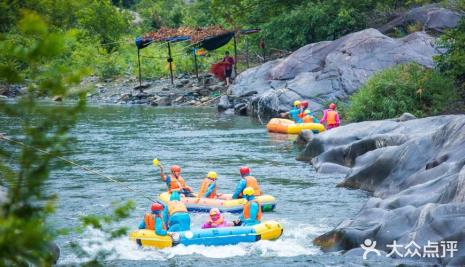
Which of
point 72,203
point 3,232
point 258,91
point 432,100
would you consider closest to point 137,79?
point 258,91

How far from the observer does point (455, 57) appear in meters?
20.8

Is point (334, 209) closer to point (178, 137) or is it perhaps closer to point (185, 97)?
point (178, 137)

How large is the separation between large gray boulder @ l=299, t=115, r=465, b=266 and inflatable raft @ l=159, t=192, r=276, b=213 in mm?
2000

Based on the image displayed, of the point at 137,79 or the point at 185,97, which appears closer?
the point at 185,97

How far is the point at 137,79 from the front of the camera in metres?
39.2

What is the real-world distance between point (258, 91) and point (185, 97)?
502 cm

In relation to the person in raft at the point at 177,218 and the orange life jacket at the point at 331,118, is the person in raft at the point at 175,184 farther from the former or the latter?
the orange life jacket at the point at 331,118

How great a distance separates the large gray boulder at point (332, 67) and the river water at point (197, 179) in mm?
1744

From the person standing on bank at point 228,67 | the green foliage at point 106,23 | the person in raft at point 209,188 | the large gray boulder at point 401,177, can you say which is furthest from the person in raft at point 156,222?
the green foliage at point 106,23

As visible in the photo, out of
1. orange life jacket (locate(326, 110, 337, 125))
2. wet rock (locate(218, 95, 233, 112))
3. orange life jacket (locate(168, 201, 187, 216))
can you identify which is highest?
orange life jacket (locate(168, 201, 187, 216))

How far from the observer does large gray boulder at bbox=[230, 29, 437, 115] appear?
2630cm

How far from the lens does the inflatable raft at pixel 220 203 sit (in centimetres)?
1356

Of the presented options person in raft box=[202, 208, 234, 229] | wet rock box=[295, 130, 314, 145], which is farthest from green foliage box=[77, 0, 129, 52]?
person in raft box=[202, 208, 234, 229]

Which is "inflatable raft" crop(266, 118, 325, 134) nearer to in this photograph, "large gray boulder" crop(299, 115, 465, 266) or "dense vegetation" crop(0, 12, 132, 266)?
"large gray boulder" crop(299, 115, 465, 266)
